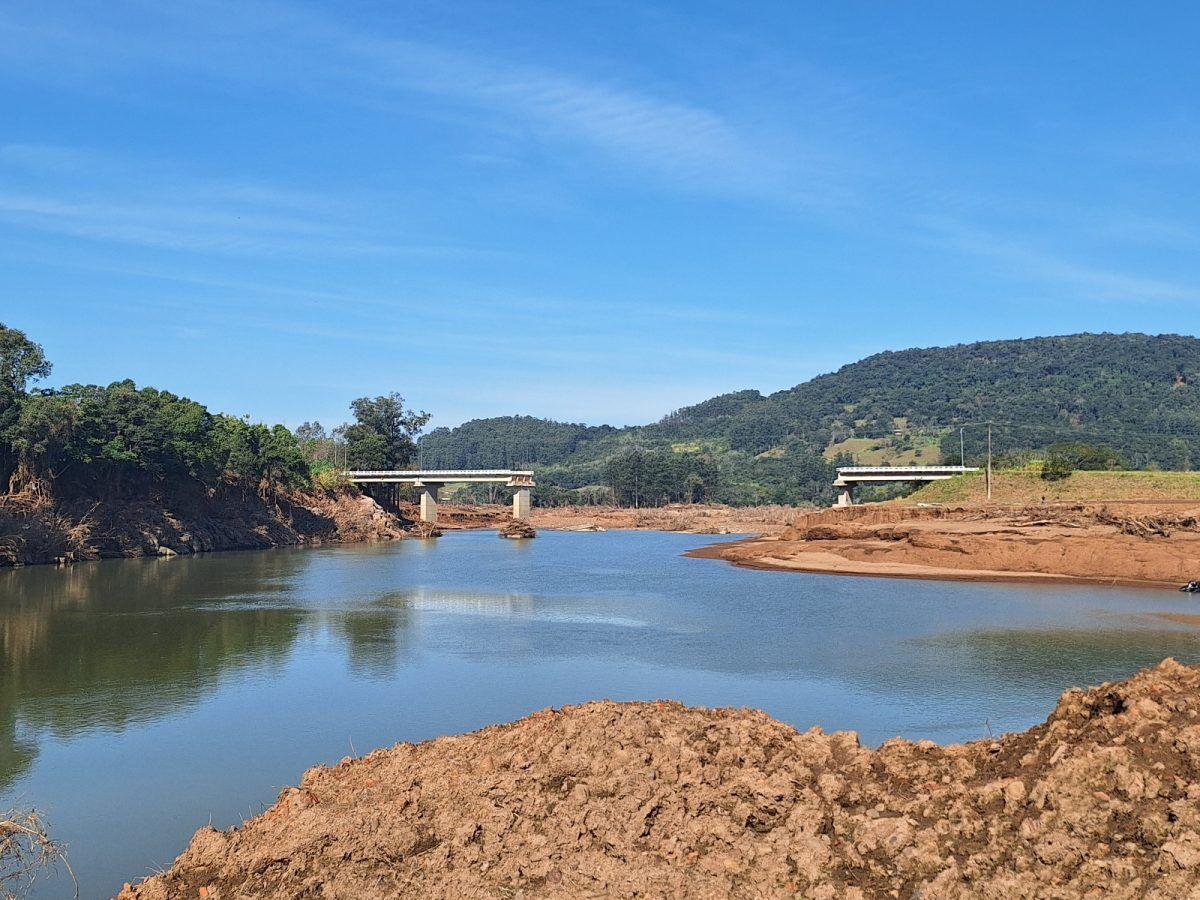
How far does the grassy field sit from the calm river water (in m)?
32.8

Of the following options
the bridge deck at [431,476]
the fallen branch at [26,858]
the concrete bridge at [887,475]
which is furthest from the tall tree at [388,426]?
the fallen branch at [26,858]

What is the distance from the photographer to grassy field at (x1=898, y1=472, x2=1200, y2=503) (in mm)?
78500

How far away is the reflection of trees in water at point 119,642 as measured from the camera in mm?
24859

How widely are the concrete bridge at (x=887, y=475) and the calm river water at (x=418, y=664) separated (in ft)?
183

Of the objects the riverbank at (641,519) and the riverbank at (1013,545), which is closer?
the riverbank at (1013,545)

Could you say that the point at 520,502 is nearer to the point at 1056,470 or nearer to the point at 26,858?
the point at 1056,470

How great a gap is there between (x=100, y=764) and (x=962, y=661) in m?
22.5

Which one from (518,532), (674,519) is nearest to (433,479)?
(518,532)

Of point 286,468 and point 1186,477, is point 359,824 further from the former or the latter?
point 286,468

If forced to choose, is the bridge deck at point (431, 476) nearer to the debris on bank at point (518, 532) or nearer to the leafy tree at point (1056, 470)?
the debris on bank at point (518, 532)

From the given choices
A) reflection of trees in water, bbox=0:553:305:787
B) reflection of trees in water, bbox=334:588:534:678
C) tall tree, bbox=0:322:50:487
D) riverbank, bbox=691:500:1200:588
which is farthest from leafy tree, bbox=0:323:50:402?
riverbank, bbox=691:500:1200:588

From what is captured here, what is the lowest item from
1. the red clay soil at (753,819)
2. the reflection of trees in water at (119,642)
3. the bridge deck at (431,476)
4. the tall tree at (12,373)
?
the reflection of trees in water at (119,642)

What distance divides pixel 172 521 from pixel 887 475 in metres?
69.9

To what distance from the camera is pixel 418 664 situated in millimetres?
30859
